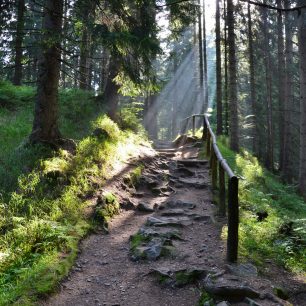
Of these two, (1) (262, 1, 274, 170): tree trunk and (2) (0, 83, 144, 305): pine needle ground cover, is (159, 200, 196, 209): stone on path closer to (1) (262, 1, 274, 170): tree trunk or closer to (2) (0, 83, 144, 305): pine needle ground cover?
(2) (0, 83, 144, 305): pine needle ground cover

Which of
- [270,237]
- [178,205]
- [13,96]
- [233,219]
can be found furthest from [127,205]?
[13,96]

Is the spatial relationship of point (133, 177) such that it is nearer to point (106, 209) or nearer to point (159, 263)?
point (106, 209)

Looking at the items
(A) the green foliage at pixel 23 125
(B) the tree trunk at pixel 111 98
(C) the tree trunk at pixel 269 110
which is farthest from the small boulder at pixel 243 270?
(C) the tree trunk at pixel 269 110

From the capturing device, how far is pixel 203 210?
8367mm

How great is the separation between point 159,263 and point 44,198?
105 inches

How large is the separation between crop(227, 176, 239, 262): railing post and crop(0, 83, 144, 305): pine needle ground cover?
2467 millimetres

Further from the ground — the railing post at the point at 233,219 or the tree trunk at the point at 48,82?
the tree trunk at the point at 48,82

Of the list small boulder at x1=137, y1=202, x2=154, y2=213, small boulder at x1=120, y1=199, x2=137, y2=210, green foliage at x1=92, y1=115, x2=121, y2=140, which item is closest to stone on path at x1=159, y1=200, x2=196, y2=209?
small boulder at x1=137, y1=202, x2=154, y2=213

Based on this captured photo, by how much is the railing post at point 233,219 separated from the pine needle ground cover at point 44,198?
247cm

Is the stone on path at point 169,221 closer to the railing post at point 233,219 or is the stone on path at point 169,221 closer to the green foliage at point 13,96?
the railing post at point 233,219

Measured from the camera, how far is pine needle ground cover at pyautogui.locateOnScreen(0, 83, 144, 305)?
5.04m

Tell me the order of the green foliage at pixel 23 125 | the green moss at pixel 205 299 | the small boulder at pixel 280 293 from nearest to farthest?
1. the green moss at pixel 205 299
2. the small boulder at pixel 280 293
3. the green foliage at pixel 23 125

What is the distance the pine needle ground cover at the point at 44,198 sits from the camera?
5043mm

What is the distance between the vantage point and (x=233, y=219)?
5422 mm
